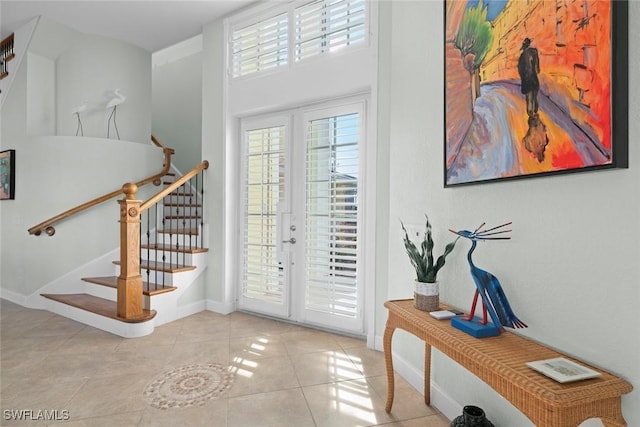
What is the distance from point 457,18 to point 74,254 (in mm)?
4655

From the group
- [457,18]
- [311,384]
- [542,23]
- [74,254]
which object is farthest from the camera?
[74,254]

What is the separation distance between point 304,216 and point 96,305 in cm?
235

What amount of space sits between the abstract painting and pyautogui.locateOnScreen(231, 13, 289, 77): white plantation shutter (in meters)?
2.02

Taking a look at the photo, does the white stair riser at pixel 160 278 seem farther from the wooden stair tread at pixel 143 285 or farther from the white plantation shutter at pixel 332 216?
the white plantation shutter at pixel 332 216

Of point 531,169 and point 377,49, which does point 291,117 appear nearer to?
point 377,49

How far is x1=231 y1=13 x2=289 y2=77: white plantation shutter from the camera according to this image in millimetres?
3631

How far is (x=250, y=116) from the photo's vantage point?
156 inches

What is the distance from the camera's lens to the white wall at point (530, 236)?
3.80ft

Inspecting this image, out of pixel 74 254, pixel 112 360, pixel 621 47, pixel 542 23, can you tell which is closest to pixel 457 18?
pixel 542 23

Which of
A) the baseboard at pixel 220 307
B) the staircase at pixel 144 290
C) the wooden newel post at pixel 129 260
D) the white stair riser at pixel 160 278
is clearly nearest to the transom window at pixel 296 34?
the staircase at pixel 144 290

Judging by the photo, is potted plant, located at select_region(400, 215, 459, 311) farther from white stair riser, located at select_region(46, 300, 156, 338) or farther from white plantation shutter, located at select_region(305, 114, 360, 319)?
white stair riser, located at select_region(46, 300, 156, 338)

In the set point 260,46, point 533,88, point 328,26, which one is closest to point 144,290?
point 260,46

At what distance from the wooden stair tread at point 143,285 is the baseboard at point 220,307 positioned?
51 centimetres

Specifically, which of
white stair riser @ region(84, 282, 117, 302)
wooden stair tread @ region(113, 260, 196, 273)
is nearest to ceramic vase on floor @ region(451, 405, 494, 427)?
wooden stair tread @ region(113, 260, 196, 273)
